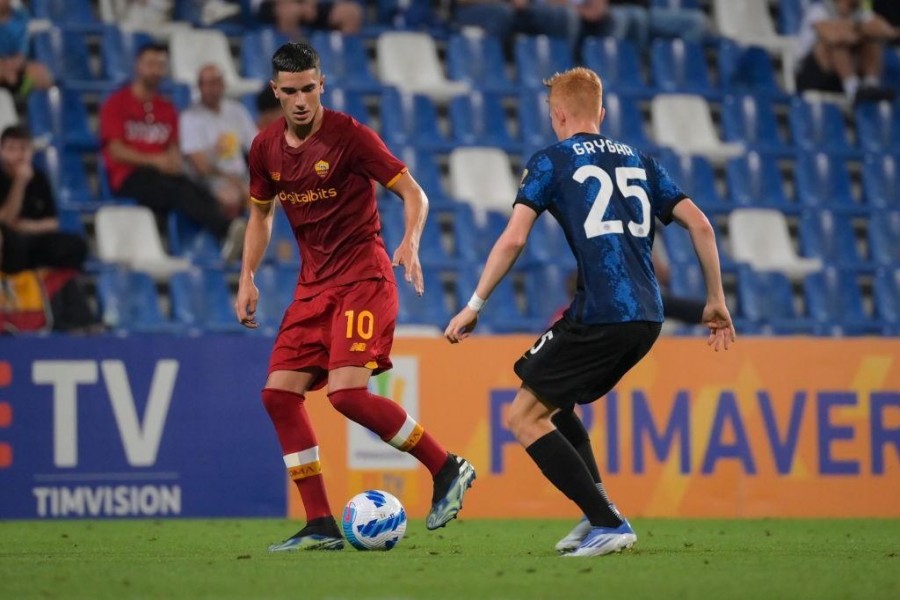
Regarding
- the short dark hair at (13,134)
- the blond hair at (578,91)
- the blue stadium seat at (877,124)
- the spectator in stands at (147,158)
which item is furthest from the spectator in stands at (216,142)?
the blue stadium seat at (877,124)

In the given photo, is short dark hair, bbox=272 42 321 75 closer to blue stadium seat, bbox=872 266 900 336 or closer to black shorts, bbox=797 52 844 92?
blue stadium seat, bbox=872 266 900 336

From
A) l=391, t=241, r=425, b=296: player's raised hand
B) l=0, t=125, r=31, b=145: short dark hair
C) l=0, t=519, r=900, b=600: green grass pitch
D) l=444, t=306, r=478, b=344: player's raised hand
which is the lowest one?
l=0, t=519, r=900, b=600: green grass pitch

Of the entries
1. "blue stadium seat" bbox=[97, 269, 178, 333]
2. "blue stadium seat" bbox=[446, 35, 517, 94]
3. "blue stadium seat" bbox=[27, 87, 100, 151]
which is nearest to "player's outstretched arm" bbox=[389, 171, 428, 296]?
"blue stadium seat" bbox=[97, 269, 178, 333]

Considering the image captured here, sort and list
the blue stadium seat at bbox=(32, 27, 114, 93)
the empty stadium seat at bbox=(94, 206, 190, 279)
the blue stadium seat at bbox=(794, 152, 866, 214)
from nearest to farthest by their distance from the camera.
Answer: the empty stadium seat at bbox=(94, 206, 190, 279)
the blue stadium seat at bbox=(32, 27, 114, 93)
the blue stadium seat at bbox=(794, 152, 866, 214)

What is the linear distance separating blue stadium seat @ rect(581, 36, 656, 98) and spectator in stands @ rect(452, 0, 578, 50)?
239 mm

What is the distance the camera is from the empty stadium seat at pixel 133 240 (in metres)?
12.0

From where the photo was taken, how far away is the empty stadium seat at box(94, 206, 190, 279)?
12.0 meters

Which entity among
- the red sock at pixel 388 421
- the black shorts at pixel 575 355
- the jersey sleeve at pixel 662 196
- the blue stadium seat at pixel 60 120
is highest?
the blue stadium seat at pixel 60 120

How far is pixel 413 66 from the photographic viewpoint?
14367 mm

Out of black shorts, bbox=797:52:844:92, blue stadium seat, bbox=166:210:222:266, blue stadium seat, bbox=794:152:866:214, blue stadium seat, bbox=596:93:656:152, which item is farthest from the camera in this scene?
black shorts, bbox=797:52:844:92

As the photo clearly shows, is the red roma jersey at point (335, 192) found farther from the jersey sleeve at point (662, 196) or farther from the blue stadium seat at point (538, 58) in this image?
the blue stadium seat at point (538, 58)

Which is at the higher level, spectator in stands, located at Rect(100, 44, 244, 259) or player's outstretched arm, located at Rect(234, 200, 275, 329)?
spectator in stands, located at Rect(100, 44, 244, 259)

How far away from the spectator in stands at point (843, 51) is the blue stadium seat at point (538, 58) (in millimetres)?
2718

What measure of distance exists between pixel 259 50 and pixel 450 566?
324 inches
